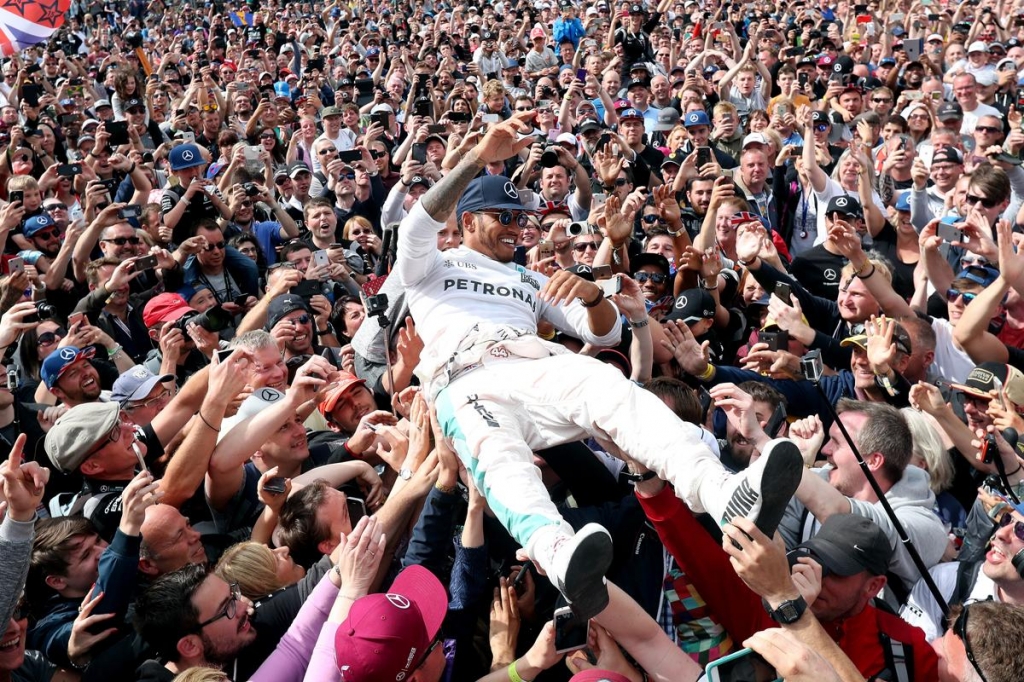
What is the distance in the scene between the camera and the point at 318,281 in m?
7.12

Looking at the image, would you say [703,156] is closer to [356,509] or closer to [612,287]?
[612,287]

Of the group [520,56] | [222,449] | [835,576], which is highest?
[835,576]

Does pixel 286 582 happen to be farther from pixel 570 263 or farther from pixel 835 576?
pixel 570 263

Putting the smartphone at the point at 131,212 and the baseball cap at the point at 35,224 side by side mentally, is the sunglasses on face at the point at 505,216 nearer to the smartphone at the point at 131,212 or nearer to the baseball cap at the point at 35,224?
the smartphone at the point at 131,212

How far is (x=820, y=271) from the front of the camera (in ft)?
24.1

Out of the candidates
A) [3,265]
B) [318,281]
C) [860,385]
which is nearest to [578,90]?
[318,281]

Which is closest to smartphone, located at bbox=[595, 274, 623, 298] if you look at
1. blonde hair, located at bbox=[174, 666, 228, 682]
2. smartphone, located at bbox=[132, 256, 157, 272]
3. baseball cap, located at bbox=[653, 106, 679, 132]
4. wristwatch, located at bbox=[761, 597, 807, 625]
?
wristwatch, located at bbox=[761, 597, 807, 625]

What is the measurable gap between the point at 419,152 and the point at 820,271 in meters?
4.66

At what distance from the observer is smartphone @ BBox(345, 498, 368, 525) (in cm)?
452

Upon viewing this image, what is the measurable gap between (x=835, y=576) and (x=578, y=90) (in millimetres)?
9653

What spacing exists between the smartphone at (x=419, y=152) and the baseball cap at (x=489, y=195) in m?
5.58

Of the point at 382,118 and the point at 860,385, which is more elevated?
the point at 860,385

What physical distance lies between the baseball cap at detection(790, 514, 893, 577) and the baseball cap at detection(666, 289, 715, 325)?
2.79 m

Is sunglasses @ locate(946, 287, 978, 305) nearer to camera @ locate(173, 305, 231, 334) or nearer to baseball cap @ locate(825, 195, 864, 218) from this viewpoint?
baseball cap @ locate(825, 195, 864, 218)
